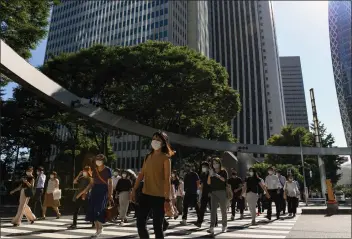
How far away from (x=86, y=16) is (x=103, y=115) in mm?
80488

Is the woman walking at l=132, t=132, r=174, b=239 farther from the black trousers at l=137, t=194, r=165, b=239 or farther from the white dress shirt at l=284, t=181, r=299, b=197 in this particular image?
the white dress shirt at l=284, t=181, r=299, b=197

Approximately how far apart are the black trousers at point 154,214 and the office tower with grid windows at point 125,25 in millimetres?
63891

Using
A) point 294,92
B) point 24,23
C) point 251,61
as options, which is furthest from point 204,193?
point 294,92

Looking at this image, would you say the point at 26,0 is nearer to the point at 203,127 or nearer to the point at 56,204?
the point at 56,204

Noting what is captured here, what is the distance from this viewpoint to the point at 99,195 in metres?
6.37

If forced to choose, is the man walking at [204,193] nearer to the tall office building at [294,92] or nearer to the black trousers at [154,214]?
the black trousers at [154,214]

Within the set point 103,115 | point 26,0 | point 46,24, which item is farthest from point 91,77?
point 26,0

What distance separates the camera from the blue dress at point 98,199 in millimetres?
6227

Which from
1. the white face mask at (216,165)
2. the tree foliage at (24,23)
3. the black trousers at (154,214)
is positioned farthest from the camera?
the tree foliage at (24,23)

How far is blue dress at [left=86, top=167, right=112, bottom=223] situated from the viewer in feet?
20.4

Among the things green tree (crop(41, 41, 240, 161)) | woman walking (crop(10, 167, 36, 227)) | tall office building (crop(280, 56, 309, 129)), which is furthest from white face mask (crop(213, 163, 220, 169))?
tall office building (crop(280, 56, 309, 129))

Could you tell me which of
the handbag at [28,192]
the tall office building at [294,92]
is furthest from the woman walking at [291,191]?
the tall office building at [294,92]

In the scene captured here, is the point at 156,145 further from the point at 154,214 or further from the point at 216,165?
the point at 216,165

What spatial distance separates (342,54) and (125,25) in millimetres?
63234
